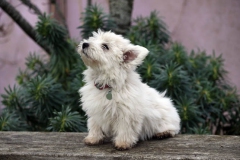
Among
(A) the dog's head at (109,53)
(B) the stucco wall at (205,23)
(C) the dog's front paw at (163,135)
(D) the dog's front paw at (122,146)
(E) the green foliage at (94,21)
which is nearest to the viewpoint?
(A) the dog's head at (109,53)

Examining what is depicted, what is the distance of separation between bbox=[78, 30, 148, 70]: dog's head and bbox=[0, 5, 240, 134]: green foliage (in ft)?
4.12

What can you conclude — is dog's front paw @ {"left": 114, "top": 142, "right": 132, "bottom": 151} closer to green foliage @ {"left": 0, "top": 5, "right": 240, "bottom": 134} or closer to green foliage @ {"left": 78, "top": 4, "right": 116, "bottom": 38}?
green foliage @ {"left": 0, "top": 5, "right": 240, "bottom": 134}

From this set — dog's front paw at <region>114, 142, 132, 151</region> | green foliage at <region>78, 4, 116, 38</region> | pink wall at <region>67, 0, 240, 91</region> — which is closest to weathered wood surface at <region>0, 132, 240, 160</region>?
dog's front paw at <region>114, 142, 132, 151</region>

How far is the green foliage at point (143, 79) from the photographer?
14.6 feet

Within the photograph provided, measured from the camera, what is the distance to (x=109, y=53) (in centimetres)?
314

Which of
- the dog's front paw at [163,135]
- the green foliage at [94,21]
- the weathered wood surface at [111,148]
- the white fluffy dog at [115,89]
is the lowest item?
the weathered wood surface at [111,148]

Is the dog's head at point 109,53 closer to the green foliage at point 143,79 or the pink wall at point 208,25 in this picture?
the green foliage at point 143,79

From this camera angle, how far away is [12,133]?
3.91 m

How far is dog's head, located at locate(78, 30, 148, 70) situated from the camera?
3.05 meters

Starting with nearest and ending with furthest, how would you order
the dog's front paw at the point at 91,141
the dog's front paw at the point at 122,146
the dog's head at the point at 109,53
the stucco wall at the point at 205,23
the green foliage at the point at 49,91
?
the dog's head at the point at 109,53, the dog's front paw at the point at 122,146, the dog's front paw at the point at 91,141, the green foliage at the point at 49,91, the stucco wall at the point at 205,23

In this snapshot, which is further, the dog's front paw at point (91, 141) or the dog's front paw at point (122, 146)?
the dog's front paw at point (91, 141)

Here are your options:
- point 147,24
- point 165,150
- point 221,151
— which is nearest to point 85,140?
point 165,150

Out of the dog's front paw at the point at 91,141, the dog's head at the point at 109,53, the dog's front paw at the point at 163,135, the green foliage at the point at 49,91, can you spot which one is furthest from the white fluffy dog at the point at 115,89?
the green foliage at the point at 49,91

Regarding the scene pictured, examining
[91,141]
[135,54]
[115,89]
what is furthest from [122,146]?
[135,54]
